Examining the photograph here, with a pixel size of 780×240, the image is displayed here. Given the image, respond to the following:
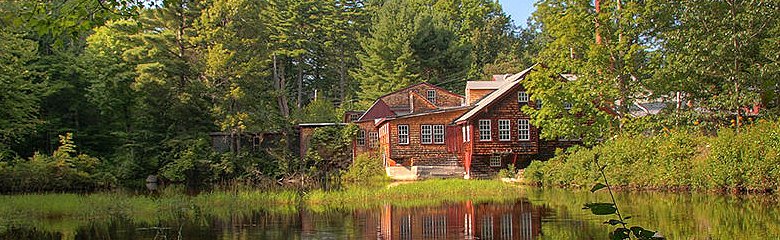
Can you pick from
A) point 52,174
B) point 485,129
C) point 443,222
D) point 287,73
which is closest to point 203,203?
point 443,222

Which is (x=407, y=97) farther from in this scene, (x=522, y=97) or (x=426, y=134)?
(x=522, y=97)

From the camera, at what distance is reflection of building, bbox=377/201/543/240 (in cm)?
1312

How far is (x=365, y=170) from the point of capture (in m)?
37.5

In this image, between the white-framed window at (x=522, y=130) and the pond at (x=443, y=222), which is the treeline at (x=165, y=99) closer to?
the white-framed window at (x=522, y=130)

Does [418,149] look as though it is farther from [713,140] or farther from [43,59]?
[43,59]

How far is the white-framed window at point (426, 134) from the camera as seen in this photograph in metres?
38.7

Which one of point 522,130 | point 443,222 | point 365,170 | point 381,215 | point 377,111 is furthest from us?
point 377,111

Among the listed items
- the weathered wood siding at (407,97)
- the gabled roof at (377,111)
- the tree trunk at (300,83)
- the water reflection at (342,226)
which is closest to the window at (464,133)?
the gabled roof at (377,111)

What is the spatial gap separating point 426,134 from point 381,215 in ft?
70.1

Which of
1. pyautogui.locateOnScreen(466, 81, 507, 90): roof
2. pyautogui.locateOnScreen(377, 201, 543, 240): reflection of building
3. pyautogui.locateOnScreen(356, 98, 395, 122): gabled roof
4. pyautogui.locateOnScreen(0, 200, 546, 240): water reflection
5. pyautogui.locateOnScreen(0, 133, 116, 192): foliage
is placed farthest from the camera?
pyautogui.locateOnScreen(356, 98, 395, 122): gabled roof

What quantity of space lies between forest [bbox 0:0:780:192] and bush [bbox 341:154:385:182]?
193cm

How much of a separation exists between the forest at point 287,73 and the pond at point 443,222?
457 centimetres

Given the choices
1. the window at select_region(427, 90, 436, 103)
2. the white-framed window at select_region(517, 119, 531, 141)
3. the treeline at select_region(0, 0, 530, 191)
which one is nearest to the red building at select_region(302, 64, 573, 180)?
the white-framed window at select_region(517, 119, 531, 141)

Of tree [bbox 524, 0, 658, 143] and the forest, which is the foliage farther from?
tree [bbox 524, 0, 658, 143]
